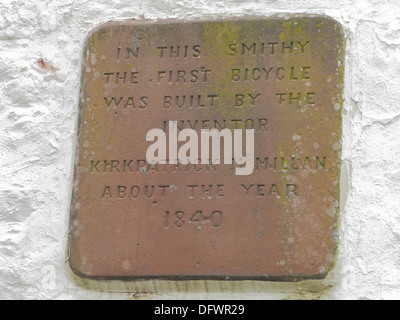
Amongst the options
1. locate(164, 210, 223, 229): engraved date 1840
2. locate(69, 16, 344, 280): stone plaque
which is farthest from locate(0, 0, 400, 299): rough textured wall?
locate(164, 210, 223, 229): engraved date 1840

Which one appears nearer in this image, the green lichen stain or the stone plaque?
the stone plaque

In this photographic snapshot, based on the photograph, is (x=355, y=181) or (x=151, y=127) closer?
(x=355, y=181)

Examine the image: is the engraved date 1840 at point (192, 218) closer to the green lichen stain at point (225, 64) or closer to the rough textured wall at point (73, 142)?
the rough textured wall at point (73, 142)

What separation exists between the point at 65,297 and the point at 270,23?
3.43ft

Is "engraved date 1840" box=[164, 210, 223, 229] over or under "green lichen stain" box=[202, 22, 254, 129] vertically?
under

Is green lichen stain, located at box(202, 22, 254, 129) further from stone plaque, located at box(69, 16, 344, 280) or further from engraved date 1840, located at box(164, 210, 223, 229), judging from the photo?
engraved date 1840, located at box(164, 210, 223, 229)

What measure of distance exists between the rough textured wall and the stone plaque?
5 cm

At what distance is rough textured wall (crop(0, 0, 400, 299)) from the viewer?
1.89m

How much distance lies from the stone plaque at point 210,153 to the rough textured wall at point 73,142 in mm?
46

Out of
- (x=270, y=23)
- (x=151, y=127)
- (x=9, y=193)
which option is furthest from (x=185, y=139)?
(x=9, y=193)

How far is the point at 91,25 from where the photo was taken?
220cm

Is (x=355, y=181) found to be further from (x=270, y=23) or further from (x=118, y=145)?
(x=118, y=145)

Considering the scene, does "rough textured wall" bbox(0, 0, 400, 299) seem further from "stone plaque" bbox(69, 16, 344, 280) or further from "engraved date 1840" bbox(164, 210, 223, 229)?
"engraved date 1840" bbox(164, 210, 223, 229)

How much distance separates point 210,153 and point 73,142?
0.45m
